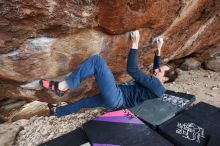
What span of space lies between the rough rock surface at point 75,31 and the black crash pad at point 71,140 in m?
0.72

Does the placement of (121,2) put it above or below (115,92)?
above

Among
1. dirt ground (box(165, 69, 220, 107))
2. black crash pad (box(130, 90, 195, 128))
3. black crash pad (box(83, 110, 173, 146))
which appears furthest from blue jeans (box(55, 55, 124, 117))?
dirt ground (box(165, 69, 220, 107))

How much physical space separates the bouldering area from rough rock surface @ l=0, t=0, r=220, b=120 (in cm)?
1

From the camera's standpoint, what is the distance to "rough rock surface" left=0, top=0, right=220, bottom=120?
275 cm

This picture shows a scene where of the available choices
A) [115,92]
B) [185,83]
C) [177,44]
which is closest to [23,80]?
[115,92]

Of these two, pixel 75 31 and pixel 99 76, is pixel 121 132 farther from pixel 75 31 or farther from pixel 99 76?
pixel 75 31

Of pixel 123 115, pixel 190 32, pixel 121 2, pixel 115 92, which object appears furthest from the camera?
pixel 190 32

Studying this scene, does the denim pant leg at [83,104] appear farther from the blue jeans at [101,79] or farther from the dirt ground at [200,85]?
the dirt ground at [200,85]

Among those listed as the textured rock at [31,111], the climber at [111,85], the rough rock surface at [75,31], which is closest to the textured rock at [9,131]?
the textured rock at [31,111]

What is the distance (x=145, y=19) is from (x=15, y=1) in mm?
1647

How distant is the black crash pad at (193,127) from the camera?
357cm

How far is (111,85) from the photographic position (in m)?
3.04

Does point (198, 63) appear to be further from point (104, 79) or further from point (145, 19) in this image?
point (104, 79)

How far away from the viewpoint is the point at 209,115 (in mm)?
4156
